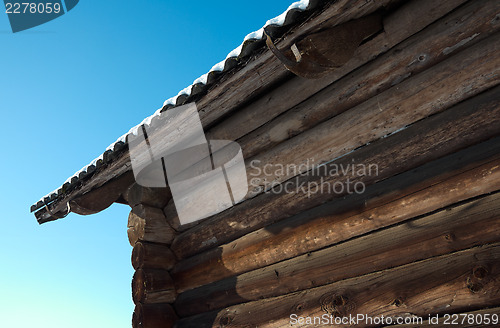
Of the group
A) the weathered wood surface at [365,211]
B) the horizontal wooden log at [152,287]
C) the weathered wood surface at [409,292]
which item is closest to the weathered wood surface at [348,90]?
the weathered wood surface at [365,211]

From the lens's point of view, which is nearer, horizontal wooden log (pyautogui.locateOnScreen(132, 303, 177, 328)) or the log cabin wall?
the log cabin wall

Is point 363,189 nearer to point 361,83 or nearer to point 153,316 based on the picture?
point 361,83

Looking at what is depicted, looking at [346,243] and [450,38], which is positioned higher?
[450,38]

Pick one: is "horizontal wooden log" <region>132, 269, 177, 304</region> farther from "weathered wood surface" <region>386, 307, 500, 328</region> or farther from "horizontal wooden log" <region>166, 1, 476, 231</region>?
"weathered wood surface" <region>386, 307, 500, 328</region>

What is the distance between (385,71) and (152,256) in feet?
7.90

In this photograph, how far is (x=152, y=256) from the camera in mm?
3357

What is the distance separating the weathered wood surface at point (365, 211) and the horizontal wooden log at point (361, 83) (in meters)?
0.57

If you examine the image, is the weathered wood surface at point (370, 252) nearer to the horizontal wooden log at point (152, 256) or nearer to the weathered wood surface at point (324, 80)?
the horizontal wooden log at point (152, 256)

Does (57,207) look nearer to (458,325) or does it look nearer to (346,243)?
(346,243)

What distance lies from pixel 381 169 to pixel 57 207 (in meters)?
3.31

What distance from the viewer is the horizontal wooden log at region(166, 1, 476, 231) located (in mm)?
2137

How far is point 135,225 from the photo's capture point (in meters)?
3.57

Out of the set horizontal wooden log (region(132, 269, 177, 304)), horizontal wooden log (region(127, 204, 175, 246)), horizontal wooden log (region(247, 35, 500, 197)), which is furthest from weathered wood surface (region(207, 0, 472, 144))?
horizontal wooden log (region(132, 269, 177, 304))

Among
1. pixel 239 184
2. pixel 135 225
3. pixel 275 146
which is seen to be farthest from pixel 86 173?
pixel 275 146
